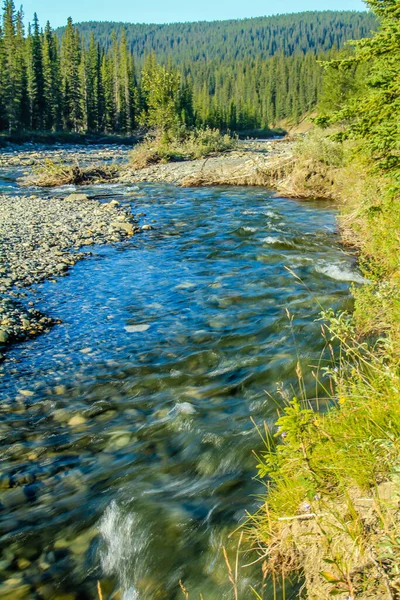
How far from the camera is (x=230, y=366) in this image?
18.7ft

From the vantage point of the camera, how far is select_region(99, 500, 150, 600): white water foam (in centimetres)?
295

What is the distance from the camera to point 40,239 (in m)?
12.1

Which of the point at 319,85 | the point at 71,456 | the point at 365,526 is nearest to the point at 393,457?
the point at 365,526

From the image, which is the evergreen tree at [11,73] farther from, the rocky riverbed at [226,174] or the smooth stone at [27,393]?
the smooth stone at [27,393]

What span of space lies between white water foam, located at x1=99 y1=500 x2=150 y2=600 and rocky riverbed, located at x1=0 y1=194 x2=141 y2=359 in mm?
3522

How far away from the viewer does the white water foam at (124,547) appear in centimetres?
295

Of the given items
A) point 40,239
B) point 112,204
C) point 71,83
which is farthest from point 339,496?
point 71,83

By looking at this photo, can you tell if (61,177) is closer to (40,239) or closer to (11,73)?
(40,239)

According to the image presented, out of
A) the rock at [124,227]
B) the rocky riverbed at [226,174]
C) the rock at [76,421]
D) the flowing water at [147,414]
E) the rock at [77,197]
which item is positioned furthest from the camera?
the rocky riverbed at [226,174]

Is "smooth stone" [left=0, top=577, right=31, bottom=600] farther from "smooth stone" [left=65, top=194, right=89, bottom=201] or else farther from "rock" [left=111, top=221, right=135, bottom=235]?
"smooth stone" [left=65, top=194, right=89, bottom=201]

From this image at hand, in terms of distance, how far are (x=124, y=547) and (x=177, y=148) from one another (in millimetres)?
32552

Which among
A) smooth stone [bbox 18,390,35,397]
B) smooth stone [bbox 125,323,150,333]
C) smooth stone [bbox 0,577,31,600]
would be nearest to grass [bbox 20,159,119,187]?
smooth stone [bbox 125,323,150,333]

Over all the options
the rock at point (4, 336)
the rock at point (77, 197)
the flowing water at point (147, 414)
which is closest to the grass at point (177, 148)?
the rock at point (77, 197)

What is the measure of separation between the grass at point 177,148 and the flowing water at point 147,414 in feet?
69.4
